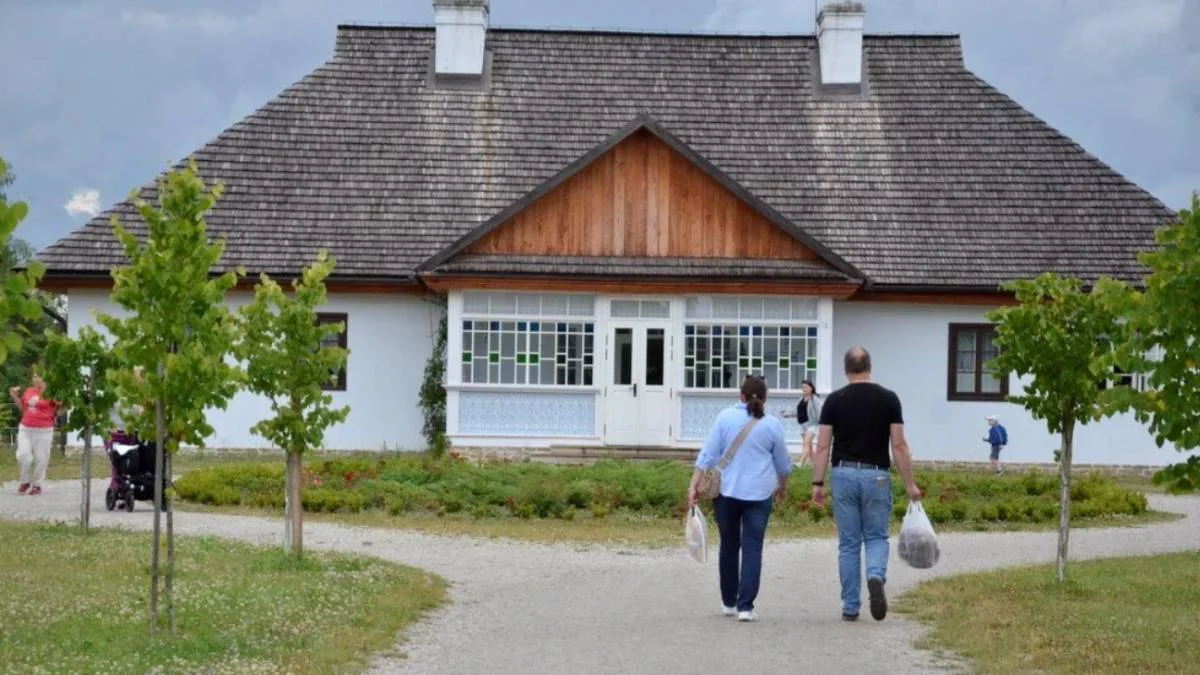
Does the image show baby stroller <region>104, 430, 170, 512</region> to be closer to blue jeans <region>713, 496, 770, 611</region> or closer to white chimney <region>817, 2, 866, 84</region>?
blue jeans <region>713, 496, 770, 611</region>

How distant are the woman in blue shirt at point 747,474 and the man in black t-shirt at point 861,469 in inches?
16.1

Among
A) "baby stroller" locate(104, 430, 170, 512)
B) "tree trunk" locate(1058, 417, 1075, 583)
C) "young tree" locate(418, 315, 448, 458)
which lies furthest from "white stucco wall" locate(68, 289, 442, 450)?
"tree trunk" locate(1058, 417, 1075, 583)

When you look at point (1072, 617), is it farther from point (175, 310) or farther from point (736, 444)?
point (175, 310)

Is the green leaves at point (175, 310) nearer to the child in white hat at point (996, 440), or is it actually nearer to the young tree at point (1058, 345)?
the young tree at point (1058, 345)

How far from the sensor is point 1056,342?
592 inches

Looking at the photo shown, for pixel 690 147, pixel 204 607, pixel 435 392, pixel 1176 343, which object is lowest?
pixel 204 607

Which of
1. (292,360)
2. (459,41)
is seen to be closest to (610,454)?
(459,41)

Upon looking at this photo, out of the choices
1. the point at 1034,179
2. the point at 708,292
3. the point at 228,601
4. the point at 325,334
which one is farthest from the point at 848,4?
the point at 228,601

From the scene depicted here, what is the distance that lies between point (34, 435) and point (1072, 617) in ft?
51.2

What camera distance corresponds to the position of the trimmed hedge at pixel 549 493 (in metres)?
22.3

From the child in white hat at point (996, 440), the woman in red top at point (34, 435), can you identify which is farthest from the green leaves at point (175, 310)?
the child in white hat at point (996, 440)

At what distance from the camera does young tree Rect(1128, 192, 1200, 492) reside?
10.1 metres

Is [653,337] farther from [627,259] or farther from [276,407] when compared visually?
[276,407]

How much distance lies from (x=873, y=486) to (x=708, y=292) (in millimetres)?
17724
